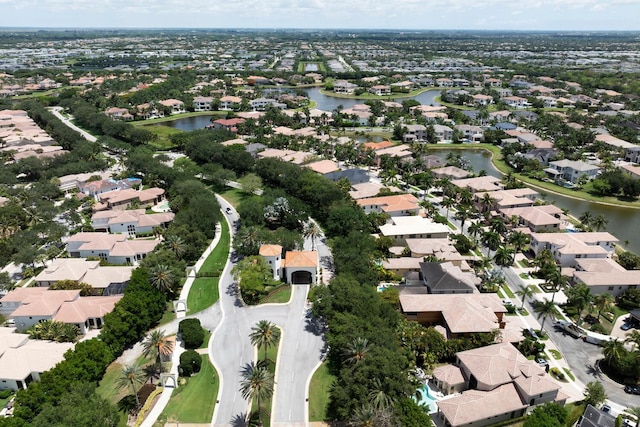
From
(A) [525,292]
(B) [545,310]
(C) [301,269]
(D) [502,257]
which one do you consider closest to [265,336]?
(C) [301,269]

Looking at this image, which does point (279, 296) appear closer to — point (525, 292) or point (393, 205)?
point (525, 292)

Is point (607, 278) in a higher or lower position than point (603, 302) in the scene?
lower

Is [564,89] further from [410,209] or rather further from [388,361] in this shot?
[388,361]

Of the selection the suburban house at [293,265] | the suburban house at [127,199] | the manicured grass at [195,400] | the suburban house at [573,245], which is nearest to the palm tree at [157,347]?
the manicured grass at [195,400]

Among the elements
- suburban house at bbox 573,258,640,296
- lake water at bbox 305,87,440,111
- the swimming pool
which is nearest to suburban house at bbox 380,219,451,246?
suburban house at bbox 573,258,640,296

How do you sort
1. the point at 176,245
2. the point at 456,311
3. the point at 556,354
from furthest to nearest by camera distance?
the point at 176,245, the point at 456,311, the point at 556,354

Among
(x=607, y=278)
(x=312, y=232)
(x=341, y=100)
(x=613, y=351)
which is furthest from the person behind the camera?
(x=341, y=100)
